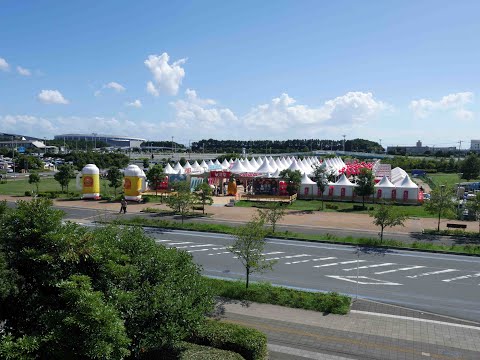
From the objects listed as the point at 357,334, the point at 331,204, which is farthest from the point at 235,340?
the point at 331,204

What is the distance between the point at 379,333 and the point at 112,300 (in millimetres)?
9513

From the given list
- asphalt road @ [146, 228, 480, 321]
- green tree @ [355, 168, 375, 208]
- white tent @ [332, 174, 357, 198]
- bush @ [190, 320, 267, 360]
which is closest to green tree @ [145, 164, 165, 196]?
white tent @ [332, 174, 357, 198]

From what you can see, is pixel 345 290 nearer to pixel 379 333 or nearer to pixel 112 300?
pixel 379 333

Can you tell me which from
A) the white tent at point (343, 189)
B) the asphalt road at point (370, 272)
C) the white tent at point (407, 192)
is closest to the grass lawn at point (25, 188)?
the white tent at point (343, 189)

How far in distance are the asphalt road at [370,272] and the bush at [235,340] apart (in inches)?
294

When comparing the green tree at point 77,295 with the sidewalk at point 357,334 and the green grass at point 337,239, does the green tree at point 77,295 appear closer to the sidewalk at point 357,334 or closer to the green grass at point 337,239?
the sidewalk at point 357,334

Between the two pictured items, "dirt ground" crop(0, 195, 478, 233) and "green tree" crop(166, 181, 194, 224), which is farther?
"dirt ground" crop(0, 195, 478, 233)

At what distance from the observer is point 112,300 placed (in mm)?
8367

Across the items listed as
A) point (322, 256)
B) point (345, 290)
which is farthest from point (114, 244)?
point (322, 256)

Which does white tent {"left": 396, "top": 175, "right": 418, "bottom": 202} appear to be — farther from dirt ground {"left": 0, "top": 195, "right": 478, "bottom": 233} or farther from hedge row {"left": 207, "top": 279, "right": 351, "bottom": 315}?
hedge row {"left": 207, "top": 279, "right": 351, "bottom": 315}

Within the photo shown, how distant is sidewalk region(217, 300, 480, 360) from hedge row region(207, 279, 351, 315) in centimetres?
34

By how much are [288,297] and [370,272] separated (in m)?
6.46

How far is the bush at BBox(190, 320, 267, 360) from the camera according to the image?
36.1ft

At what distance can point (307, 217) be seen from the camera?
1423 inches
